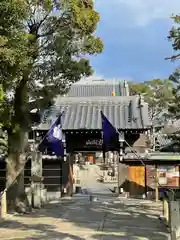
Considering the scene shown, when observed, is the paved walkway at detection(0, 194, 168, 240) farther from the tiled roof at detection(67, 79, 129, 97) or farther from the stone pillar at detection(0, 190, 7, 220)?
the tiled roof at detection(67, 79, 129, 97)

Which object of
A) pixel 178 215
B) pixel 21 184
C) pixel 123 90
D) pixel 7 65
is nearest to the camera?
pixel 178 215

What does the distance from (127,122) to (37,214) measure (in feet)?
35.4

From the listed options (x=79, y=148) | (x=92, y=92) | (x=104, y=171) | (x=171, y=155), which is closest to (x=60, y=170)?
(x=79, y=148)

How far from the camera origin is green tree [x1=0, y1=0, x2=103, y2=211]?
10.5m

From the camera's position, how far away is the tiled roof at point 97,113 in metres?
24.4

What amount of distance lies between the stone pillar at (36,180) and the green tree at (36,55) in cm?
187

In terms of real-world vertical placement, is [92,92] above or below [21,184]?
above

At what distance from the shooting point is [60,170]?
24.6 meters

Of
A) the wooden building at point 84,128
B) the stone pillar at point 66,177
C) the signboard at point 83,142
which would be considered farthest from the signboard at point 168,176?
the stone pillar at point 66,177

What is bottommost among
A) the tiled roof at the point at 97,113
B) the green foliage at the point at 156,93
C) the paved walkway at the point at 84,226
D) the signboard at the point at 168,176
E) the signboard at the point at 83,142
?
the paved walkway at the point at 84,226

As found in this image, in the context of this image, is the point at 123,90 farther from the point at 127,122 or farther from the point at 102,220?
the point at 102,220

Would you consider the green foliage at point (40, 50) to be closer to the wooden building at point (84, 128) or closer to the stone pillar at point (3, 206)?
the stone pillar at point (3, 206)

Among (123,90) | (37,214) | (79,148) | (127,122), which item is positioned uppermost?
(123,90)

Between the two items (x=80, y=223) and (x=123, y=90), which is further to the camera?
(x=123, y=90)
